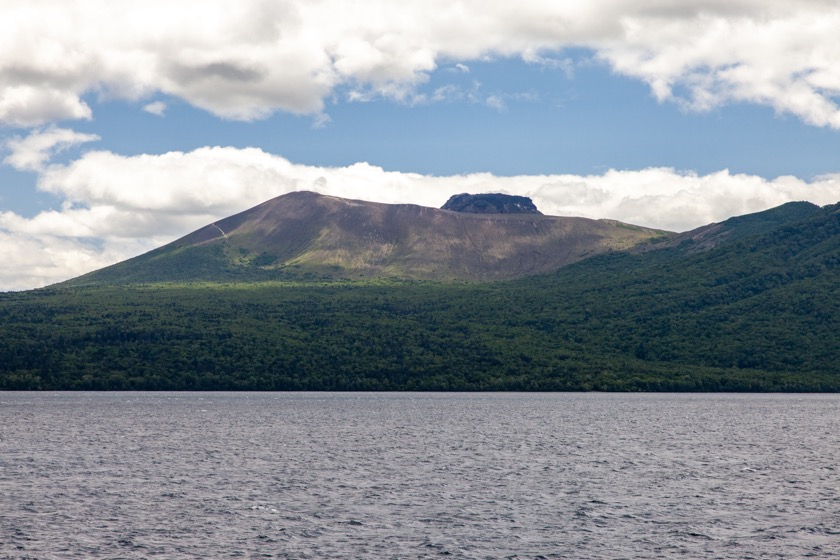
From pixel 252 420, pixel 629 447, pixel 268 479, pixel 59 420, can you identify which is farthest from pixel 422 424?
pixel 268 479

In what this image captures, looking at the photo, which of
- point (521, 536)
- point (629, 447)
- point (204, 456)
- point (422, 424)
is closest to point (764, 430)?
point (629, 447)

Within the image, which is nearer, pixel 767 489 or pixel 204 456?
pixel 767 489

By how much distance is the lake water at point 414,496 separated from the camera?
207 ft

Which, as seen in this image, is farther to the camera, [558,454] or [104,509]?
[558,454]

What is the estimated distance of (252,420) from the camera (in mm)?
196500

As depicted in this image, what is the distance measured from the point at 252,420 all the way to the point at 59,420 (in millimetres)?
38027

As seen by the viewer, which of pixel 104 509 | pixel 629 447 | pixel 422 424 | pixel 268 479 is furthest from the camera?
pixel 422 424

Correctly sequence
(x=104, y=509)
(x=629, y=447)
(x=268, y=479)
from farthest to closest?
1. (x=629, y=447)
2. (x=268, y=479)
3. (x=104, y=509)

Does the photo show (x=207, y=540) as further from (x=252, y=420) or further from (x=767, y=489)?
(x=252, y=420)

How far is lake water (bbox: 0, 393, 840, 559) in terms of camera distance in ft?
207

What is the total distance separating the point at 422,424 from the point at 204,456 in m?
74.5

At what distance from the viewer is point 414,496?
85.1 m

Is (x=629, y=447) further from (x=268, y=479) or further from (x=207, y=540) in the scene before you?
(x=207, y=540)

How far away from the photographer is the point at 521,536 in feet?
219
